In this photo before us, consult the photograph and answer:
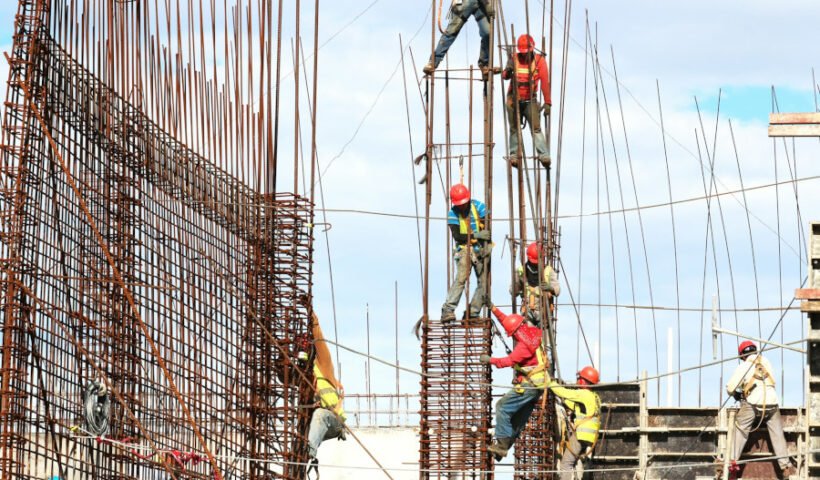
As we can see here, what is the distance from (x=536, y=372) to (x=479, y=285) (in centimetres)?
145

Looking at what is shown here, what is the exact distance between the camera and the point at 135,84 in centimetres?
2208

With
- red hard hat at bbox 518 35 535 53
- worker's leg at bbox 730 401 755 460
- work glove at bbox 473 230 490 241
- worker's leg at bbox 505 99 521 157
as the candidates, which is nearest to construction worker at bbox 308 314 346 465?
work glove at bbox 473 230 490 241

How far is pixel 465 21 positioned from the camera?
906 inches

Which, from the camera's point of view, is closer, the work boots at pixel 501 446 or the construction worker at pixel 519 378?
the construction worker at pixel 519 378

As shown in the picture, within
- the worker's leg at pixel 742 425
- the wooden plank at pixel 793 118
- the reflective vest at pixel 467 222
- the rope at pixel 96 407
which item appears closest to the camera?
the wooden plank at pixel 793 118

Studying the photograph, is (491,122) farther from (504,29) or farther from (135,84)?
(135,84)

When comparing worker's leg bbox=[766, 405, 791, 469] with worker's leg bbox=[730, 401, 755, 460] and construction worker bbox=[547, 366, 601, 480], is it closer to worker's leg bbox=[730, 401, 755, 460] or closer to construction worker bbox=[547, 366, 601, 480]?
worker's leg bbox=[730, 401, 755, 460]

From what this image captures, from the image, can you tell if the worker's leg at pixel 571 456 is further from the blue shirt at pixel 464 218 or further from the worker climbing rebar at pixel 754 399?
the blue shirt at pixel 464 218

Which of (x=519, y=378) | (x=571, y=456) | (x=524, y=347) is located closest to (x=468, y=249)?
(x=524, y=347)

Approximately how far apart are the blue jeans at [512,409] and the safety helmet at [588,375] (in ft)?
5.24

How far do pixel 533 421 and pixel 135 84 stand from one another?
801 centimetres

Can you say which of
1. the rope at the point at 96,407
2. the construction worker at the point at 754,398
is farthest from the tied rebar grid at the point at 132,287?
the construction worker at the point at 754,398

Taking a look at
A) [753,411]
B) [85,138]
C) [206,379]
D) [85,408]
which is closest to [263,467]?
[206,379]

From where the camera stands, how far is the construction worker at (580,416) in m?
22.4
